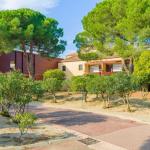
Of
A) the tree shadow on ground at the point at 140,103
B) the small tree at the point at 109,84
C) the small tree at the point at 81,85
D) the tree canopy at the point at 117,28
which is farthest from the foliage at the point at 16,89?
the tree canopy at the point at 117,28

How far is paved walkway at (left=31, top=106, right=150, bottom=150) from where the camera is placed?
11.1 m

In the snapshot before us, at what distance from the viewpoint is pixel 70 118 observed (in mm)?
17688

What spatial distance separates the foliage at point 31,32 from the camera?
98.1 feet

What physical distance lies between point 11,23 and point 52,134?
1877 centimetres

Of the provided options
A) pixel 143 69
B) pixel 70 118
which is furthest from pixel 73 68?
pixel 70 118

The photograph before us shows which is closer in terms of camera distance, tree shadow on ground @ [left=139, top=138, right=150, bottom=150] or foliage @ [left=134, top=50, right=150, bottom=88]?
tree shadow on ground @ [left=139, top=138, right=150, bottom=150]

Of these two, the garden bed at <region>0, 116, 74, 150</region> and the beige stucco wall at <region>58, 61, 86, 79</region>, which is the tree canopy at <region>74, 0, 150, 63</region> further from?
the beige stucco wall at <region>58, 61, 86, 79</region>

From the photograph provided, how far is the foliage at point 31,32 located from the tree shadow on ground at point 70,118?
1226cm

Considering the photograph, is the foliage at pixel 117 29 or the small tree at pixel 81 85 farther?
the foliage at pixel 117 29

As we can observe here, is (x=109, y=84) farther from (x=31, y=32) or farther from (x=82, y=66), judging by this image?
(x=82, y=66)

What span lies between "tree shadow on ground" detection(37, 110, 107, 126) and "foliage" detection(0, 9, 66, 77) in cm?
1226

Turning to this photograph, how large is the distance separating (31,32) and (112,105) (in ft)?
37.5

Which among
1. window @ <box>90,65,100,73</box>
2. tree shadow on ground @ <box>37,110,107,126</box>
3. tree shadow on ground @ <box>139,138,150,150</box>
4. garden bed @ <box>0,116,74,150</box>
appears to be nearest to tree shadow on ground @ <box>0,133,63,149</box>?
garden bed @ <box>0,116,74,150</box>

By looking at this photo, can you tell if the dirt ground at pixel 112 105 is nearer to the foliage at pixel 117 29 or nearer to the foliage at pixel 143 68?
the foliage at pixel 143 68
